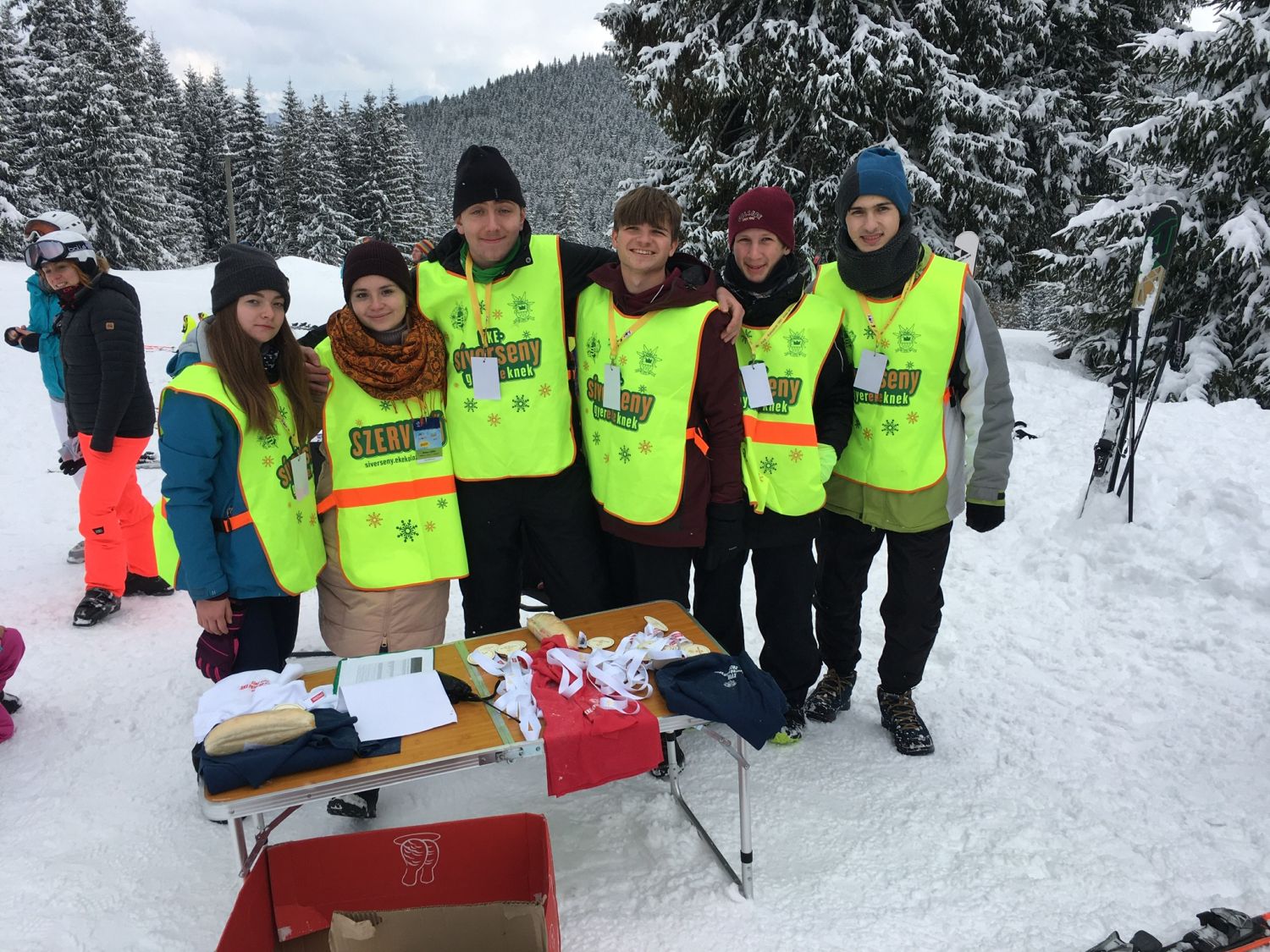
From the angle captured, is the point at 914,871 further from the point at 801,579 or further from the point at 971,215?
the point at 971,215

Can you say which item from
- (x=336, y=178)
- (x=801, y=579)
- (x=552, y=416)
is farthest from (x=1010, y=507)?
(x=336, y=178)

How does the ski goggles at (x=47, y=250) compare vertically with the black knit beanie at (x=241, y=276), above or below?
above

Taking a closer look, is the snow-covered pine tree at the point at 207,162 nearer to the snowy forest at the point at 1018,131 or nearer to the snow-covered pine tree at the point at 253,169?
the snow-covered pine tree at the point at 253,169

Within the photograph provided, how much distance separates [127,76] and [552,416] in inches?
1366

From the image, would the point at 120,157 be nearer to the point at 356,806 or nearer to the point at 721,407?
the point at 356,806

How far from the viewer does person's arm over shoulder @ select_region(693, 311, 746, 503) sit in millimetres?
2898

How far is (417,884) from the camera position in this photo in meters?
2.20

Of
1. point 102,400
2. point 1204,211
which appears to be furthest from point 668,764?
point 1204,211

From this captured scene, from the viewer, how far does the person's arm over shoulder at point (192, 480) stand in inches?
102

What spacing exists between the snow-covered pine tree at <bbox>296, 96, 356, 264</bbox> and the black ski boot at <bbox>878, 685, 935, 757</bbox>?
1331 inches

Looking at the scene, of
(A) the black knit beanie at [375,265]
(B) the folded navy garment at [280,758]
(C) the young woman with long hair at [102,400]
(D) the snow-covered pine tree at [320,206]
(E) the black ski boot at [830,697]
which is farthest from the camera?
(D) the snow-covered pine tree at [320,206]

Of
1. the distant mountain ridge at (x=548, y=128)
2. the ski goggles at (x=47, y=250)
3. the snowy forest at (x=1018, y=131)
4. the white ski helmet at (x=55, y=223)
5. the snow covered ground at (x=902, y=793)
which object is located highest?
the distant mountain ridge at (x=548, y=128)

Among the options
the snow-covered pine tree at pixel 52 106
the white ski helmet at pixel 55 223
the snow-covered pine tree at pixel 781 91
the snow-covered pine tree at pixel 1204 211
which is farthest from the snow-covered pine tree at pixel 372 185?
the white ski helmet at pixel 55 223

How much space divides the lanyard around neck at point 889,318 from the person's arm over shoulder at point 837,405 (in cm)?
13
